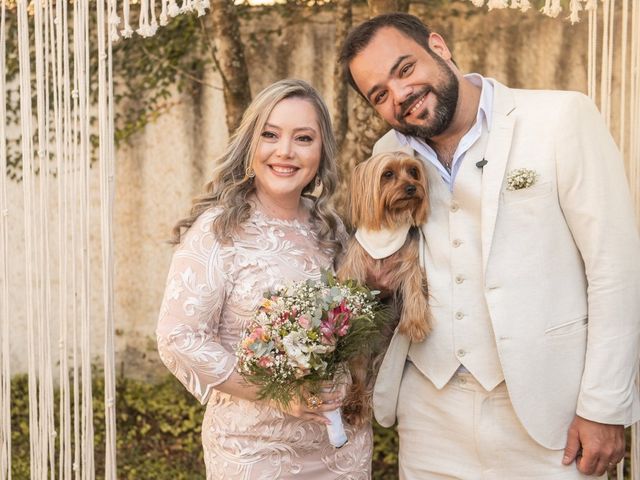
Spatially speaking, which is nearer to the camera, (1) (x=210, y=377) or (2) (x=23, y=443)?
(1) (x=210, y=377)

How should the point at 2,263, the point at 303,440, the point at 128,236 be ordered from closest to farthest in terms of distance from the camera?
the point at 303,440 → the point at 2,263 → the point at 128,236

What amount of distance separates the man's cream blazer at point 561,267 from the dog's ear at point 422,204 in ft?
0.96

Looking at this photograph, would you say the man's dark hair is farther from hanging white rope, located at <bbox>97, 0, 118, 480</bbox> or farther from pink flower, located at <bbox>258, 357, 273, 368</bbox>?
pink flower, located at <bbox>258, 357, 273, 368</bbox>

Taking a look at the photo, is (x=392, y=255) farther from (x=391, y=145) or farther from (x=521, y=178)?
(x=521, y=178)

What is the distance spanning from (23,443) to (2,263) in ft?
10.5

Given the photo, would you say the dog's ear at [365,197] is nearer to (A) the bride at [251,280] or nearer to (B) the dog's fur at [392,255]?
(B) the dog's fur at [392,255]

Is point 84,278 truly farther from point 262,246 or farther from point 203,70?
point 203,70

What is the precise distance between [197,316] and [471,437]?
39.6 inches

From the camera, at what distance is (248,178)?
114 inches

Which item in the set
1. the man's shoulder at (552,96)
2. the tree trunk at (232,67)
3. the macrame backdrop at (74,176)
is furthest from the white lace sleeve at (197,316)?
the tree trunk at (232,67)

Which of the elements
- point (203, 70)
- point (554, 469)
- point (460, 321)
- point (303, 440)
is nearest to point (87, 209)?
point (303, 440)

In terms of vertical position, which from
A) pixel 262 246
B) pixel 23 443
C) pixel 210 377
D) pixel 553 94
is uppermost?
pixel 553 94

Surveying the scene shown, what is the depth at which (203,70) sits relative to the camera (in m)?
6.29

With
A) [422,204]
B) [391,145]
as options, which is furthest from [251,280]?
[391,145]
